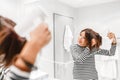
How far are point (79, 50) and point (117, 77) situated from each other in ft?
1.47

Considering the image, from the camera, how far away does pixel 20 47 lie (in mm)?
320

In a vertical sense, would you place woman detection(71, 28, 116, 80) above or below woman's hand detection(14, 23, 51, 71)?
below

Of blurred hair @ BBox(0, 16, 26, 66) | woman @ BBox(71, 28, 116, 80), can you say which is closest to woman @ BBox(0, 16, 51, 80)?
blurred hair @ BBox(0, 16, 26, 66)

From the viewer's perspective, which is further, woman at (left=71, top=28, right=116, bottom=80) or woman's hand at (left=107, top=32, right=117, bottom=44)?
woman's hand at (left=107, top=32, right=117, bottom=44)

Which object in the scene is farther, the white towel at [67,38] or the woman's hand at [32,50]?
the white towel at [67,38]

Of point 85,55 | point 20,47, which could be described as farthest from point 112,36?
point 20,47

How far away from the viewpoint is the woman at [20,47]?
10.5 inches

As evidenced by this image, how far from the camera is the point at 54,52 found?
1.54 metres

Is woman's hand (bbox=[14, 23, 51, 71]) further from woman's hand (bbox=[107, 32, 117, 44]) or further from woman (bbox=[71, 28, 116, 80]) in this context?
woman's hand (bbox=[107, 32, 117, 44])

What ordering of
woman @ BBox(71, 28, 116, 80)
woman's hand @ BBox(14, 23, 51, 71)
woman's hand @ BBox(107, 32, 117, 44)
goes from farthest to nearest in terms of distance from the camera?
1. woman's hand @ BBox(107, 32, 117, 44)
2. woman @ BBox(71, 28, 116, 80)
3. woman's hand @ BBox(14, 23, 51, 71)

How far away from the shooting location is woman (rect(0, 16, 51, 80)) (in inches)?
10.5

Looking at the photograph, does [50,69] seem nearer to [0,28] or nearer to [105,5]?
[105,5]

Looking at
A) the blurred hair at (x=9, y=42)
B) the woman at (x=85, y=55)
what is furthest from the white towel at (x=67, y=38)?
the blurred hair at (x=9, y=42)

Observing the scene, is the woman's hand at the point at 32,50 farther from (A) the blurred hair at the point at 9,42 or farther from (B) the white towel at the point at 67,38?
(B) the white towel at the point at 67,38
